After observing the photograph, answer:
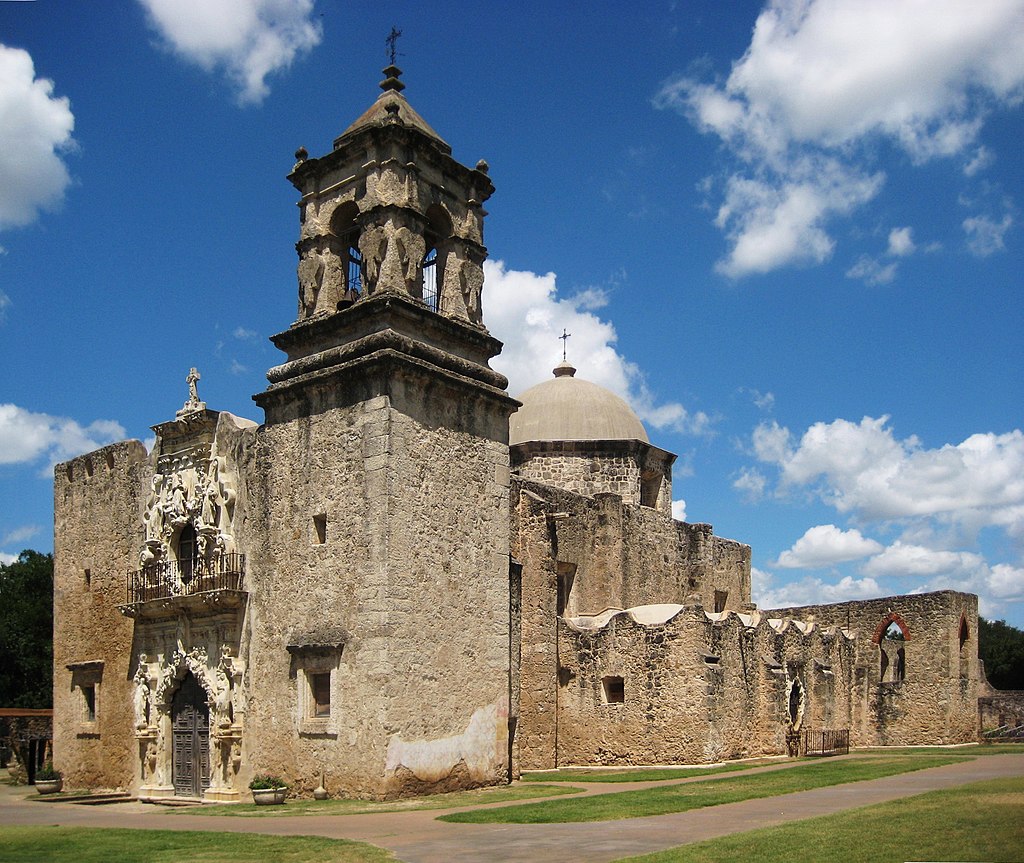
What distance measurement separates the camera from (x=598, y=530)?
91.6ft

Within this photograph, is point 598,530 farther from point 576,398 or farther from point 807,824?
point 807,824

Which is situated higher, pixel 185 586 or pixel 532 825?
pixel 185 586

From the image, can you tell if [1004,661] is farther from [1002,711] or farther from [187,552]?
[187,552]

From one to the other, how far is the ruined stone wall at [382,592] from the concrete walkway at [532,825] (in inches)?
82.1

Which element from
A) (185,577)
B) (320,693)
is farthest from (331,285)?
(320,693)

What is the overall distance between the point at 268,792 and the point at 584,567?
11093 millimetres

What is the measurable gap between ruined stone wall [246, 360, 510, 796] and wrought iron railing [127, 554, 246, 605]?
520mm

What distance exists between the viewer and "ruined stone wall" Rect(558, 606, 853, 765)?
2339cm

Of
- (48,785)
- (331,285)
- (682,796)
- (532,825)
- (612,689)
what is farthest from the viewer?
(612,689)

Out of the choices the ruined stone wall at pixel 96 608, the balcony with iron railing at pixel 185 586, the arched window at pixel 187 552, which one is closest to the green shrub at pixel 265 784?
the balcony with iron railing at pixel 185 586

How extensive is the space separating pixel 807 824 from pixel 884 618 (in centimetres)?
2384

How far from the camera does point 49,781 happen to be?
23219mm

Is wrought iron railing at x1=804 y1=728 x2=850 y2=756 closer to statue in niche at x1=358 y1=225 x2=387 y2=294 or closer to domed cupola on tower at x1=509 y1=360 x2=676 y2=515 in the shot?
domed cupola on tower at x1=509 y1=360 x2=676 y2=515

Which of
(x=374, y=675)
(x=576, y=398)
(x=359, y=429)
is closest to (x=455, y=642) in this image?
(x=374, y=675)
